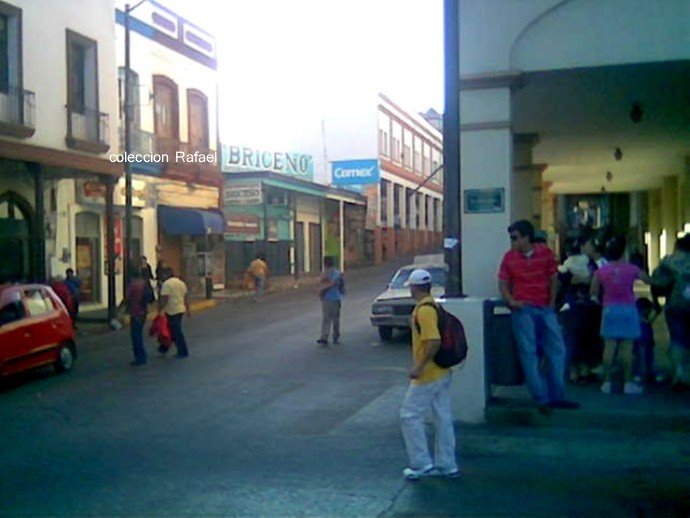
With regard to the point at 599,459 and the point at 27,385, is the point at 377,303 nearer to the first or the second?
the point at 27,385

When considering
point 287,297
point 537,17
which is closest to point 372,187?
point 287,297

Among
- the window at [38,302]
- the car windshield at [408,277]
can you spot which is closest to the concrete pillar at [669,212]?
the car windshield at [408,277]

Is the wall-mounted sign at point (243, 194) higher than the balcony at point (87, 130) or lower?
lower

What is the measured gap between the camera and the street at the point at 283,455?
7.29 metres

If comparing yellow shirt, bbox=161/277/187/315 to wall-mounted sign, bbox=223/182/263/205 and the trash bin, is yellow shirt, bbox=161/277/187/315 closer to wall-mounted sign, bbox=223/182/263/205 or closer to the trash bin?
the trash bin

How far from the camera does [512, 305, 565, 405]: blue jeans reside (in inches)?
379

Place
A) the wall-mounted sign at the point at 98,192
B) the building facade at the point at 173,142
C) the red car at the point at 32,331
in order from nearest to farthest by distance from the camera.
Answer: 1. the red car at the point at 32,331
2. the wall-mounted sign at the point at 98,192
3. the building facade at the point at 173,142

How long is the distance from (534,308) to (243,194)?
28051 millimetres

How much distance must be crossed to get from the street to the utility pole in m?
1.65

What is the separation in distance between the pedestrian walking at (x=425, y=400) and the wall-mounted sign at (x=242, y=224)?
29065 millimetres

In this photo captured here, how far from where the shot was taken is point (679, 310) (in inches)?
402

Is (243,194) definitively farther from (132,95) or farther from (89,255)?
(89,255)

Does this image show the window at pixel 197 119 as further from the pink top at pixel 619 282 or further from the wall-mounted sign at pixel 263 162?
the pink top at pixel 619 282

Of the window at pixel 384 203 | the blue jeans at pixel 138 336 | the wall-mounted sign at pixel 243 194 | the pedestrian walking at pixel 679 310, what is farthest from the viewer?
the window at pixel 384 203
